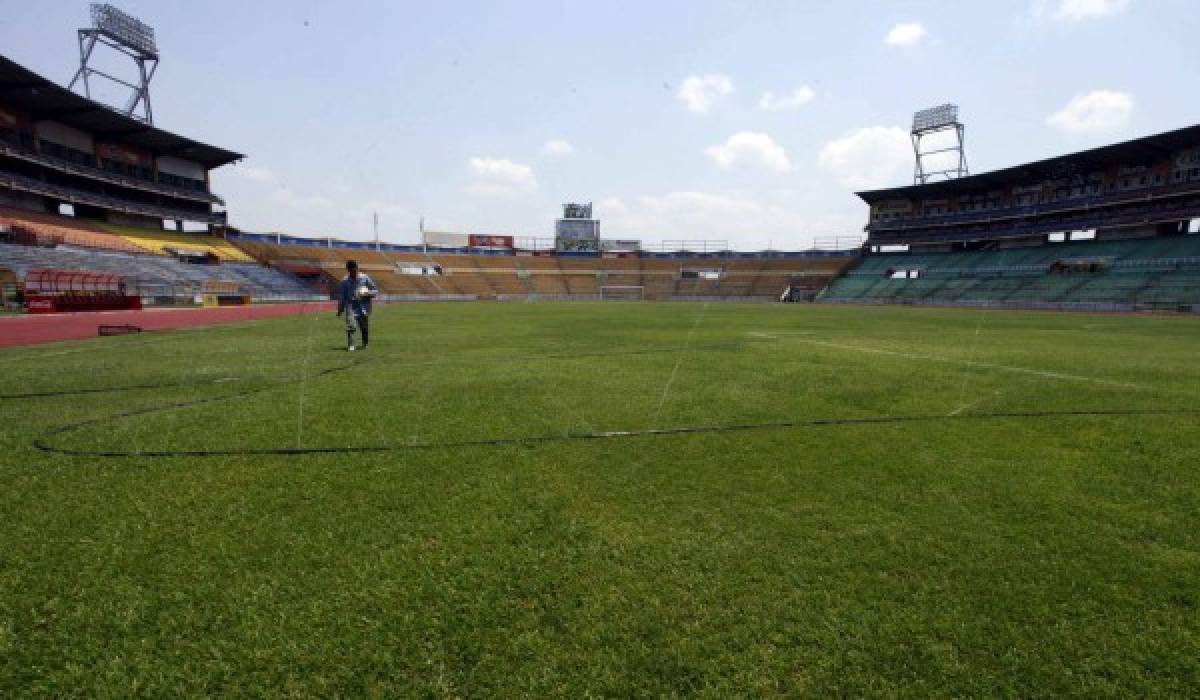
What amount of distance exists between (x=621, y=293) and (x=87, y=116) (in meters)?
58.9

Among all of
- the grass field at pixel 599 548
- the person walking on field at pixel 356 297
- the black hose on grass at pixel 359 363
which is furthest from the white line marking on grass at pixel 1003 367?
the person walking on field at pixel 356 297

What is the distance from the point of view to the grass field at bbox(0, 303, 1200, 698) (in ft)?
6.06

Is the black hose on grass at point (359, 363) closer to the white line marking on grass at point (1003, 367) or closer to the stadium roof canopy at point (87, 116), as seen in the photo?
the white line marking on grass at point (1003, 367)

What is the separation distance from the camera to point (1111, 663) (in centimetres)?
182

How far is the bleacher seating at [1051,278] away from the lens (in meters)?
38.2

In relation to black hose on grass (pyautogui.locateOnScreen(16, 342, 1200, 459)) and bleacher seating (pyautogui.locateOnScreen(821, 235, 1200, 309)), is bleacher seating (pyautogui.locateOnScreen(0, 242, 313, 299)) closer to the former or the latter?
black hose on grass (pyautogui.locateOnScreen(16, 342, 1200, 459))

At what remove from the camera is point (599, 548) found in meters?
2.65

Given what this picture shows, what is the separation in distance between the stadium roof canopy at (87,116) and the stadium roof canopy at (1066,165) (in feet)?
266

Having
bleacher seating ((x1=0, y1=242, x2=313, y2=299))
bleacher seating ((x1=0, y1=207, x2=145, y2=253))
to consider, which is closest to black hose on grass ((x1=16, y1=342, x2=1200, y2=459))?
bleacher seating ((x1=0, y1=242, x2=313, y2=299))

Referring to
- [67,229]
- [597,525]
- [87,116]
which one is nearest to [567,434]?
[597,525]

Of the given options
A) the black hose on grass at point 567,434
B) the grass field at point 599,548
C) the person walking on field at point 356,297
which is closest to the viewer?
the grass field at point 599,548

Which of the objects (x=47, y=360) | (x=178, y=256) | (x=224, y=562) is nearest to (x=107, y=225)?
(x=178, y=256)

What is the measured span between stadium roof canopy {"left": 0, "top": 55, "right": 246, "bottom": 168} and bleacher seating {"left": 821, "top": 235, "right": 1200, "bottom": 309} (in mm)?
73110

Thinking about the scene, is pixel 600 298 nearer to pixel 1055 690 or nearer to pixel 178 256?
pixel 178 256
